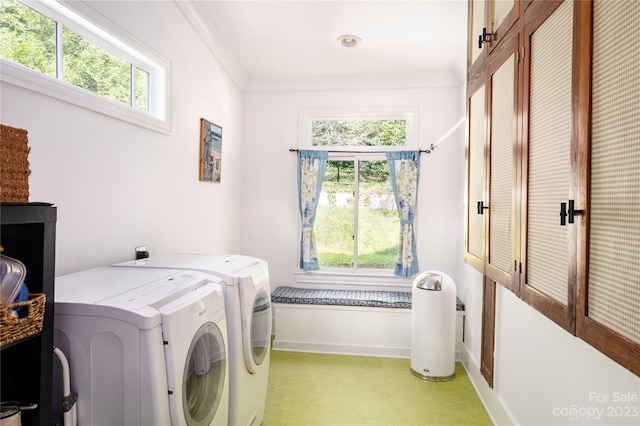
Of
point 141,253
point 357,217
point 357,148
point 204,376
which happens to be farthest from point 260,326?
point 357,148

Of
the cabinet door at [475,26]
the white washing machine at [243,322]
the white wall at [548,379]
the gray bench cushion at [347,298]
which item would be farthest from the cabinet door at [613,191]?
the gray bench cushion at [347,298]

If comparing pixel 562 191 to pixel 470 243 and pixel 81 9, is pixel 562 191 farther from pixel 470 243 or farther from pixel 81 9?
pixel 81 9

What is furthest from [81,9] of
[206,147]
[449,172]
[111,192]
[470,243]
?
[449,172]

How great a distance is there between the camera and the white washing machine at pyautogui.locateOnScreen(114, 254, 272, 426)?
1860 mm

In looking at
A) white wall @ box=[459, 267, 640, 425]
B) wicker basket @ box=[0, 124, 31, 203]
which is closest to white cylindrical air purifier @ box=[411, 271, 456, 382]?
white wall @ box=[459, 267, 640, 425]

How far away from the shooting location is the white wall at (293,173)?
12.5ft

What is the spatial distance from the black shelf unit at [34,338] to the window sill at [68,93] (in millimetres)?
711

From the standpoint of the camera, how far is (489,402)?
8.23 feet

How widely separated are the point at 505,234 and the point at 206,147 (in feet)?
7.83

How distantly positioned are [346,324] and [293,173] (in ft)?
5.46

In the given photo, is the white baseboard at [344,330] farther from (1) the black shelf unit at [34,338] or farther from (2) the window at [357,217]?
(1) the black shelf unit at [34,338]

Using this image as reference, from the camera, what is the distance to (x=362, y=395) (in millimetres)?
2732

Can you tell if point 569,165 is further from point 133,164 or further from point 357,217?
point 357,217

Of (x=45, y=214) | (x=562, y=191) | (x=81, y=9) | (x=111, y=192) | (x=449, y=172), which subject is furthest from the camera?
(x=449, y=172)
